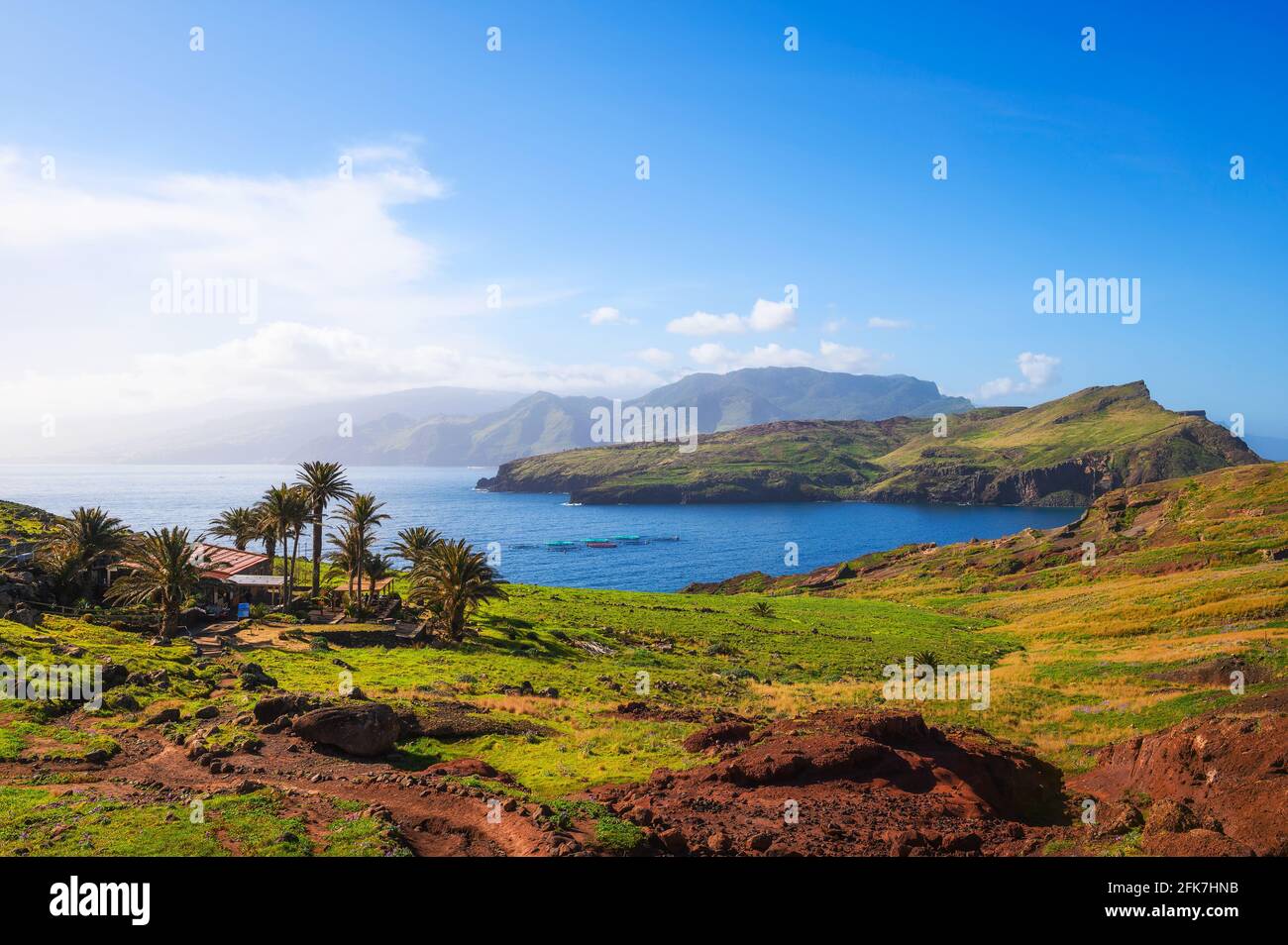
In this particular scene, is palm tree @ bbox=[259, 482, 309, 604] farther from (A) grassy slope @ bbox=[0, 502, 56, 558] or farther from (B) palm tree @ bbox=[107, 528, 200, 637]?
(A) grassy slope @ bbox=[0, 502, 56, 558]

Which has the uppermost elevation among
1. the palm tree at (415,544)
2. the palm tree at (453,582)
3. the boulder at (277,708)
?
the palm tree at (415,544)

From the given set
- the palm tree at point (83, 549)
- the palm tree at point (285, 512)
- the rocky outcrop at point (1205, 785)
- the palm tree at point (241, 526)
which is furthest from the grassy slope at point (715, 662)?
the palm tree at point (241, 526)

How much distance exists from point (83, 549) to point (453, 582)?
29.6 m

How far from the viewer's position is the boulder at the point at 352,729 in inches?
962

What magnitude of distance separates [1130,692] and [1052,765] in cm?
1421

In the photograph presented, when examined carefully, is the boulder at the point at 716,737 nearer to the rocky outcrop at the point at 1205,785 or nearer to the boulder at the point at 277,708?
the rocky outcrop at the point at 1205,785

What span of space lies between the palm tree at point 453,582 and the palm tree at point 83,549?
80.6ft

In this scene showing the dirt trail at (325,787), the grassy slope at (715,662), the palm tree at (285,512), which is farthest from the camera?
the palm tree at (285,512)

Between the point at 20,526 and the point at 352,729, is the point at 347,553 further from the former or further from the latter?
the point at 20,526

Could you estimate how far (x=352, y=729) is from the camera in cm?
2461

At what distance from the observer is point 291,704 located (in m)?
27.2
